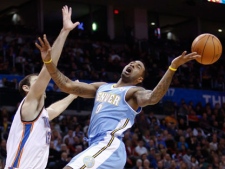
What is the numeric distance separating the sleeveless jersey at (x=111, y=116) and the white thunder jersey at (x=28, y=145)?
51 cm

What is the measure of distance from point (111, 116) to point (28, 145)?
0.88 meters

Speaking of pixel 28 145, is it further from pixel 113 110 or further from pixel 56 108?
pixel 56 108

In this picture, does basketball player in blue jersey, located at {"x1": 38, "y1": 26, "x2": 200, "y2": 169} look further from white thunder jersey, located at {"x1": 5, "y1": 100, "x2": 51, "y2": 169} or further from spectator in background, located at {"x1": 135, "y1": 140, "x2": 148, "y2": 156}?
spectator in background, located at {"x1": 135, "y1": 140, "x2": 148, "y2": 156}

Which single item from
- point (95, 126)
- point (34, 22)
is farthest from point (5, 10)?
point (95, 126)

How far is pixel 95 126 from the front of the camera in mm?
5145

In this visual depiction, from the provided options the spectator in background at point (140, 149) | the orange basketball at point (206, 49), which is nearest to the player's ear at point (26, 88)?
the orange basketball at point (206, 49)

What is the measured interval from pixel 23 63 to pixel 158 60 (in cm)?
720

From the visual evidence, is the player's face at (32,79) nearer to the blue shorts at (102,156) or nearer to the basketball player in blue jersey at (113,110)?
the basketball player in blue jersey at (113,110)

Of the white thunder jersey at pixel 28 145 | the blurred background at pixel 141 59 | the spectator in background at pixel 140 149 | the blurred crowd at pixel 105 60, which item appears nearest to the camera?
the white thunder jersey at pixel 28 145

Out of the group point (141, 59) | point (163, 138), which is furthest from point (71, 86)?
point (141, 59)

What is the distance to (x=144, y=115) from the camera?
16.3m

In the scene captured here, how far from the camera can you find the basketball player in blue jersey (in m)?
4.91

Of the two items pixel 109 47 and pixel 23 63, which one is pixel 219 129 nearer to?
pixel 109 47

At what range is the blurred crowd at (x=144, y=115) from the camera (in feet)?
43.3
